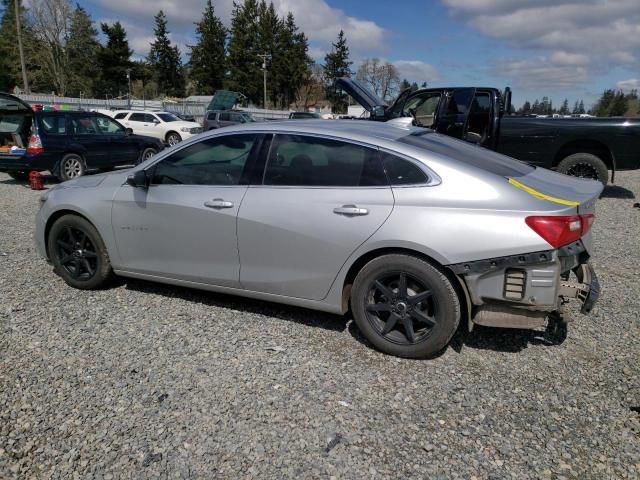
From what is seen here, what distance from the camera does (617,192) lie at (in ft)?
34.1

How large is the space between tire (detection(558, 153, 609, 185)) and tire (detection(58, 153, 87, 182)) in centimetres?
1034

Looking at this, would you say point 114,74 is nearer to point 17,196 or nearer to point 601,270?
point 17,196

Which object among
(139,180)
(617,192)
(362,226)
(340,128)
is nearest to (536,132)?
(617,192)

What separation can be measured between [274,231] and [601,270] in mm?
3760

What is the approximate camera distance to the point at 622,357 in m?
3.25

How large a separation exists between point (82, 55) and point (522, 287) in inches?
3128

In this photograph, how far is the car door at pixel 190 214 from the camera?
3.58 m

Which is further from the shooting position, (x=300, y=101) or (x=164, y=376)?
(x=300, y=101)

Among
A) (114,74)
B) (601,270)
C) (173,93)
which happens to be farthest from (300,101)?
(601,270)

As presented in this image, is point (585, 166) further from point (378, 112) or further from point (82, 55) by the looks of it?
point (82, 55)

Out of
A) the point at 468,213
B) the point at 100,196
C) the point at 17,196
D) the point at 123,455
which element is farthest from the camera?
the point at 17,196

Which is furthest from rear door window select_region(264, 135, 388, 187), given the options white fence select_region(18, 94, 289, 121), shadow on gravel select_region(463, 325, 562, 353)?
white fence select_region(18, 94, 289, 121)

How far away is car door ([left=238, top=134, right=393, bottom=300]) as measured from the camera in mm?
3148

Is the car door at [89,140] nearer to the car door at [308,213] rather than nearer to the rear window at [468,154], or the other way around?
the car door at [308,213]
